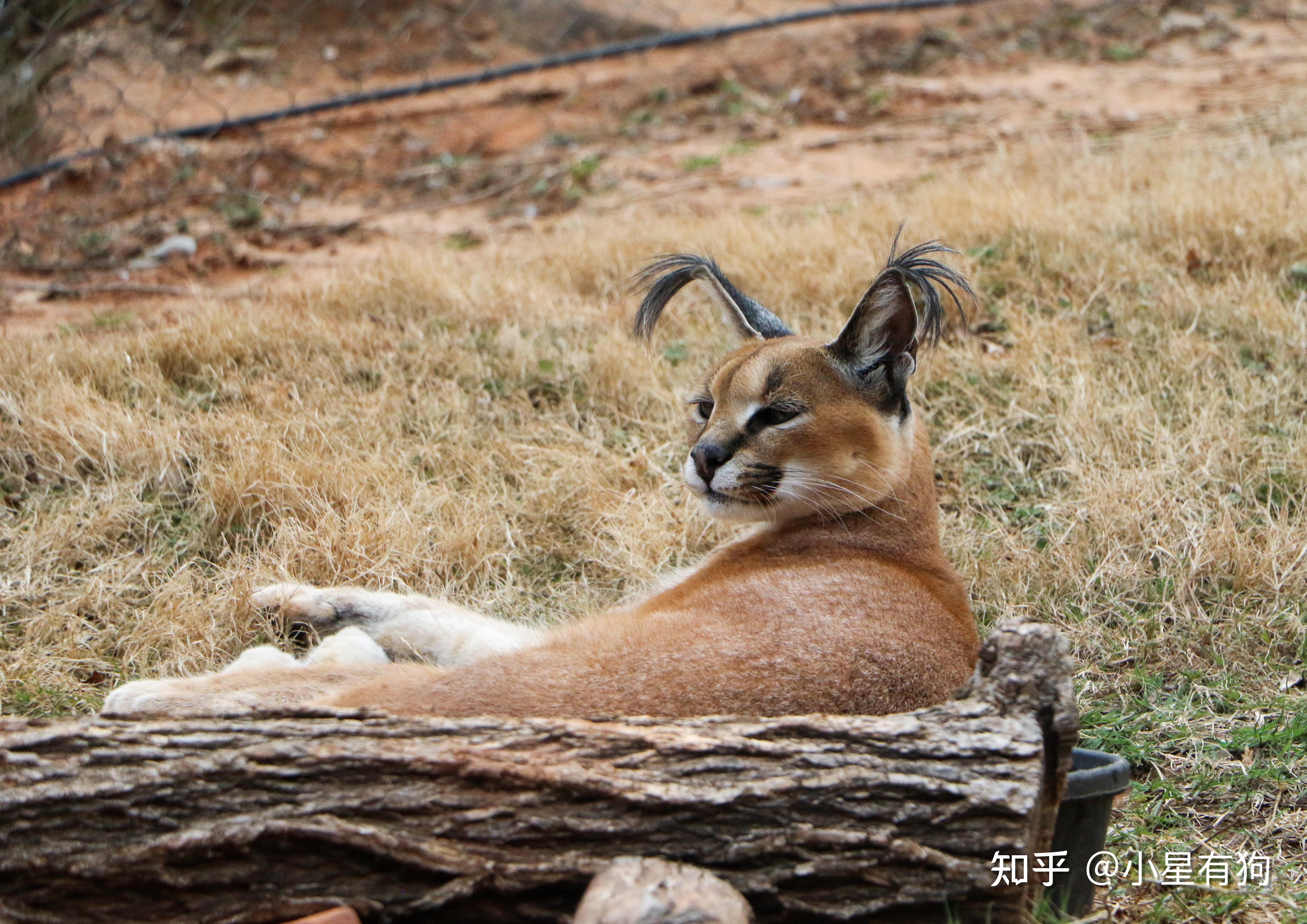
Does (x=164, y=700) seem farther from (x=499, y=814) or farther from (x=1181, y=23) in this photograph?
(x=1181, y=23)

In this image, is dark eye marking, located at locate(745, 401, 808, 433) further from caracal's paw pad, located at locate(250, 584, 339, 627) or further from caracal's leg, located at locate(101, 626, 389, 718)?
caracal's paw pad, located at locate(250, 584, 339, 627)

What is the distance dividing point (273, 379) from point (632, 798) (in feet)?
12.3

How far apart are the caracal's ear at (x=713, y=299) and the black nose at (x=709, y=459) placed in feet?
2.02

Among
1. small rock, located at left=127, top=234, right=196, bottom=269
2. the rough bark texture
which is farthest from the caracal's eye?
small rock, located at left=127, top=234, right=196, bottom=269

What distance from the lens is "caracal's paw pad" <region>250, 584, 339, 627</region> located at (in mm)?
4277

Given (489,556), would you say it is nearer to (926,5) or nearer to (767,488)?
(767,488)

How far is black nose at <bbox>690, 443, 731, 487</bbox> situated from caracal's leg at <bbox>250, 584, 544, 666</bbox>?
0.75 metres

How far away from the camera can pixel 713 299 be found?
14.7ft

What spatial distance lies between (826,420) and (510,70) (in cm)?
753

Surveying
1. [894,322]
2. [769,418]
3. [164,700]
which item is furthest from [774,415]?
[164,700]

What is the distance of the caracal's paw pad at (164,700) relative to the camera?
3.17 meters

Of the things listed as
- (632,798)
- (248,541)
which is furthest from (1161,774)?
(248,541)

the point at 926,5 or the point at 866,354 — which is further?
the point at 926,5

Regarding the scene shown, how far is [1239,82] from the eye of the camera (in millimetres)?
10453
